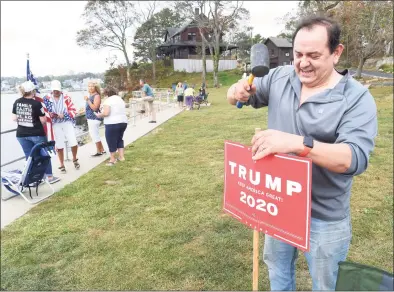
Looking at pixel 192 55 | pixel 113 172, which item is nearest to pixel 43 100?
pixel 113 172

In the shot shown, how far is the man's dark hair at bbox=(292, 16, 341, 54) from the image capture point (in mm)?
1500

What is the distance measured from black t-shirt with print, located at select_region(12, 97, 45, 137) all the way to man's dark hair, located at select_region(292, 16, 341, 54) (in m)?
4.61

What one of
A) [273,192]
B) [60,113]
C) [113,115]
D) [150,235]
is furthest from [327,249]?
[113,115]

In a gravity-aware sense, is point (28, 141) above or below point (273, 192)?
below

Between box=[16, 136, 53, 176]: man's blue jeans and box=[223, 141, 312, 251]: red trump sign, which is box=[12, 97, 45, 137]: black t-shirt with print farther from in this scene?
box=[223, 141, 312, 251]: red trump sign

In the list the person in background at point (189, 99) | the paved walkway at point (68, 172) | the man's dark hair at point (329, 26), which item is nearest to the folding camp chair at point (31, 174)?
the paved walkway at point (68, 172)

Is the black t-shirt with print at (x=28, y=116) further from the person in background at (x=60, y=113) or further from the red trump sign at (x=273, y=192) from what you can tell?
the red trump sign at (x=273, y=192)

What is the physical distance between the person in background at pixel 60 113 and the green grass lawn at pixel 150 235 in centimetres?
77

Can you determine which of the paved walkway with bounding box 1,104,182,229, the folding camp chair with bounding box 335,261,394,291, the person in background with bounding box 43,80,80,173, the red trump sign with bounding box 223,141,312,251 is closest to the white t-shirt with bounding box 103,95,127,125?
the person in background with bounding box 43,80,80,173

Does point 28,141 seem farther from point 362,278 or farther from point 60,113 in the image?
point 362,278

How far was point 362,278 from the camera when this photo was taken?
121 centimetres

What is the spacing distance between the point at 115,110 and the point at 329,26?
532 cm

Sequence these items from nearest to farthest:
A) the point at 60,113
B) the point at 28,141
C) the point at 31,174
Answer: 1. the point at 31,174
2. the point at 28,141
3. the point at 60,113

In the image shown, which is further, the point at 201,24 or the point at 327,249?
the point at 201,24
